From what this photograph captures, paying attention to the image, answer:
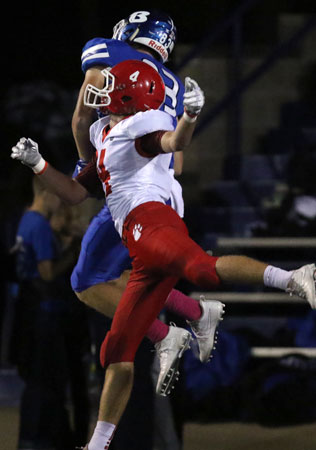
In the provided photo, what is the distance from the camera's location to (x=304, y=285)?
400 cm

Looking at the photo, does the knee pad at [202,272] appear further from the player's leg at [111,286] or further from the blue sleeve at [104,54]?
the blue sleeve at [104,54]

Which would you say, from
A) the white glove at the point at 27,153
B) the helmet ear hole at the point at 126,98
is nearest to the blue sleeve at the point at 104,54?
the helmet ear hole at the point at 126,98

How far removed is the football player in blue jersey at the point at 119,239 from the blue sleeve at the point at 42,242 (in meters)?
→ 1.34

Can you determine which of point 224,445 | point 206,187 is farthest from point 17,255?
point 206,187

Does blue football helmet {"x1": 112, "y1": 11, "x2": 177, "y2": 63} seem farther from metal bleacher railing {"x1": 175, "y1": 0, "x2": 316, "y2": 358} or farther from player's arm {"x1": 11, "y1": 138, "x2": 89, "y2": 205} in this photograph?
metal bleacher railing {"x1": 175, "y1": 0, "x2": 316, "y2": 358}

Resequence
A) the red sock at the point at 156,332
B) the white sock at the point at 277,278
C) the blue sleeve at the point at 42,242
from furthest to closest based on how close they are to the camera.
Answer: the blue sleeve at the point at 42,242 → the red sock at the point at 156,332 → the white sock at the point at 277,278

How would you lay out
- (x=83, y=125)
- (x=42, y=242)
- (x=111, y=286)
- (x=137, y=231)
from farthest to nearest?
1. (x=42, y=242)
2. (x=111, y=286)
3. (x=83, y=125)
4. (x=137, y=231)

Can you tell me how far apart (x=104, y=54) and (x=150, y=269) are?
844 millimetres

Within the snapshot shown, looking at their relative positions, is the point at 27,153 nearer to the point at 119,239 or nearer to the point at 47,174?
the point at 47,174

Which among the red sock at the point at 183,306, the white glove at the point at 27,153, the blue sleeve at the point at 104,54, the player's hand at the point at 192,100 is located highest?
the blue sleeve at the point at 104,54

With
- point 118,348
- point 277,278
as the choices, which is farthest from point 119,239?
point 277,278

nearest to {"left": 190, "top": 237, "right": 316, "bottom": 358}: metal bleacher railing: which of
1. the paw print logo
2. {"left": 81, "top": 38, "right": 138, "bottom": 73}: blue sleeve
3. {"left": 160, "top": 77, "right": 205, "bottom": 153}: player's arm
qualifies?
{"left": 81, "top": 38, "right": 138, "bottom": 73}: blue sleeve

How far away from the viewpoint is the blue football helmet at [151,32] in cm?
460

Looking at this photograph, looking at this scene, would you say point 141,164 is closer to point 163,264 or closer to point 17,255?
point 163,264
